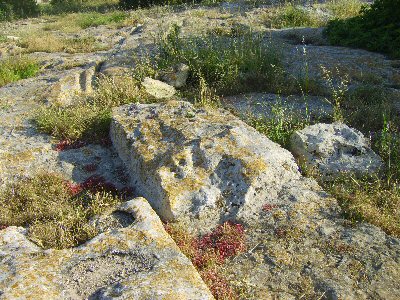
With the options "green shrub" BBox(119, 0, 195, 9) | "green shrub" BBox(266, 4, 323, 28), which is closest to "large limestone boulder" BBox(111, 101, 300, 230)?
"green shrub" BBox(266, 4, 323, 28)

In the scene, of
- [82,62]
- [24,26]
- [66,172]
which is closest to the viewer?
[66,172]

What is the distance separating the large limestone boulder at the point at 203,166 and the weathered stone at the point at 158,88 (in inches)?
75.7

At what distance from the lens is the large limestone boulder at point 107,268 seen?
12.2ft

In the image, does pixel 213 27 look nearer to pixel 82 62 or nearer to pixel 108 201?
pixel 82 62

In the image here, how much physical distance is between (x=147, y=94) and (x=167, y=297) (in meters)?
5.31

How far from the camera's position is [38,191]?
5828 millimetres

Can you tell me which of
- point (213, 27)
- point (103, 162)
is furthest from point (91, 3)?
point (103, 162)

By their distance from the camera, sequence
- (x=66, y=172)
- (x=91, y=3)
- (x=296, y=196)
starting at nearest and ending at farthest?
1. (x=296, y=196)
2. (x=66, y=172)
3. (x=91, y=3)

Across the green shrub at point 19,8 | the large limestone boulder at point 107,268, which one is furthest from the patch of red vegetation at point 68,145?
Result: the green shrub at point 19,8

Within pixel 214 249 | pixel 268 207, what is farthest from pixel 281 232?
pixel 214 249

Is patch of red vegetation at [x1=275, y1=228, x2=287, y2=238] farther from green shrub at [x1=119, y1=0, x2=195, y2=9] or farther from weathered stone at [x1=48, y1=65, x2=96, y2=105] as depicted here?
green shrub at [x1=119, y1=0, x2=195, y2=9]

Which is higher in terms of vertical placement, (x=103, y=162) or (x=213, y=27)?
(x=213, y=27)

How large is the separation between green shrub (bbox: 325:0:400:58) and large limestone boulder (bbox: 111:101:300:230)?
18.5 ft

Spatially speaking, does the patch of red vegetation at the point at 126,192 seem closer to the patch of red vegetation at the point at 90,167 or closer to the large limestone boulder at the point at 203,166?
the large limestone boulder at the point at 203,166
